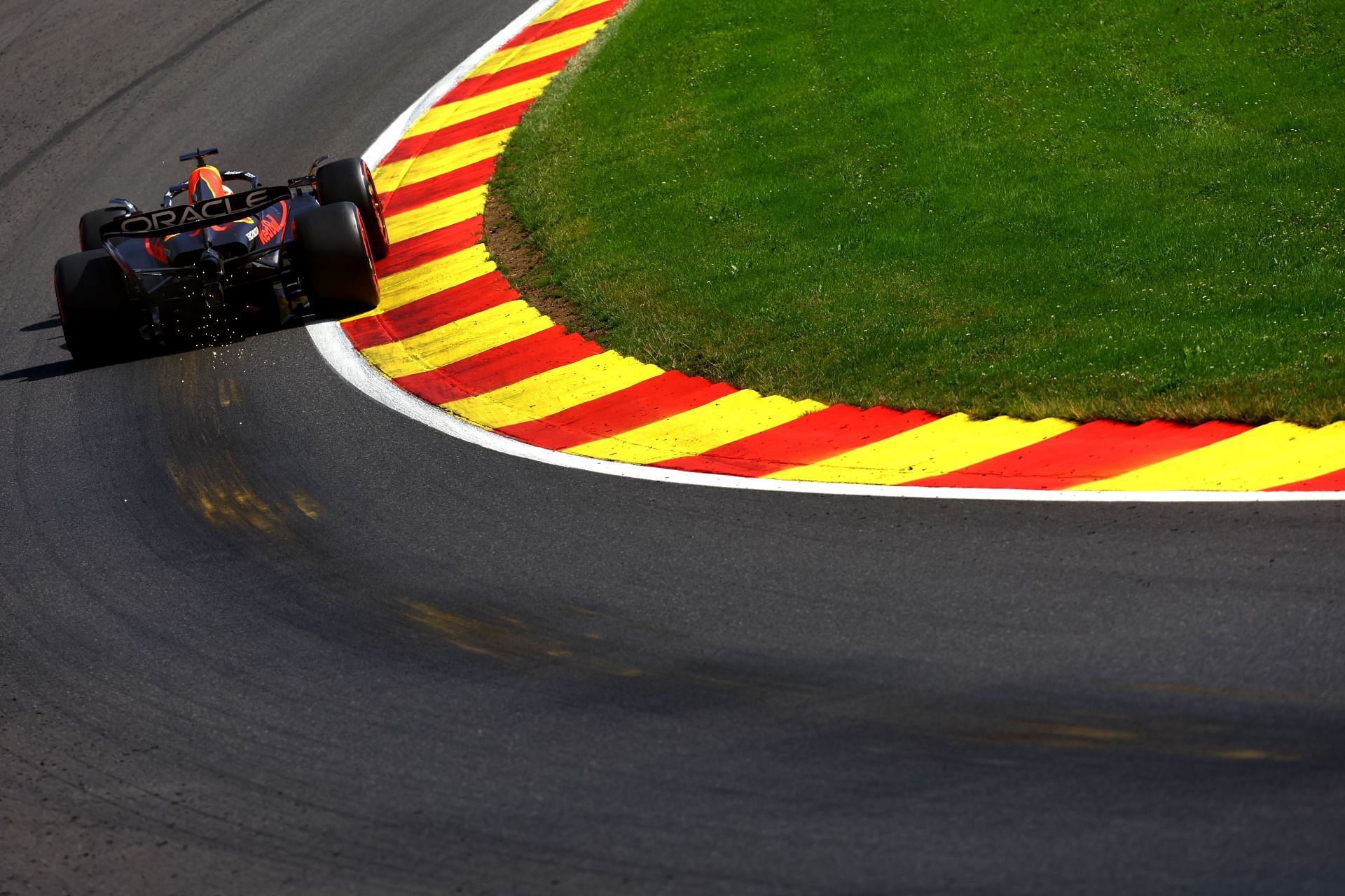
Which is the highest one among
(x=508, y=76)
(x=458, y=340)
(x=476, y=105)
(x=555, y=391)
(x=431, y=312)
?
(x=508, y=76)

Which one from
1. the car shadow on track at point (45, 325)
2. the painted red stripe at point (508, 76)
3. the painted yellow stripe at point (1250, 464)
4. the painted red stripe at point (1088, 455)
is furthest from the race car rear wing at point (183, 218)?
the painted yellow stripe at point (1250, 464)

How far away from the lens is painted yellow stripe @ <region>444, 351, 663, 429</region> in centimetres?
993

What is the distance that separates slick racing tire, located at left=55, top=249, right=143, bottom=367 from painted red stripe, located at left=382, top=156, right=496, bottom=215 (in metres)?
3.69

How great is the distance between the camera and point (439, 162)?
1631cm

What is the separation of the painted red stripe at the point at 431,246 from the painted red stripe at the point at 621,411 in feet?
14.3

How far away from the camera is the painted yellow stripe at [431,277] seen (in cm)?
1298

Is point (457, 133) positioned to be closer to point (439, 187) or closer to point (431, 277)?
point (439, 187)

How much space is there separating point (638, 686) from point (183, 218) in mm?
7604

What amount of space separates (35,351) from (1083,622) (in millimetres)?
9982

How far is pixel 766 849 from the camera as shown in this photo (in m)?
4.80

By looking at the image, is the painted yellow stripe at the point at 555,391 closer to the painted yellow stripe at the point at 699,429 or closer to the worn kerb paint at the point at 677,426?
the worn kerb paint at the point at 677,426

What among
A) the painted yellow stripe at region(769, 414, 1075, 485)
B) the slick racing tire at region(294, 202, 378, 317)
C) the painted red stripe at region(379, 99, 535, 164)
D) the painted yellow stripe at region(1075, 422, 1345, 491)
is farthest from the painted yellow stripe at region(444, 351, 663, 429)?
the painted red stripe at region(379, 99, 535, 164)

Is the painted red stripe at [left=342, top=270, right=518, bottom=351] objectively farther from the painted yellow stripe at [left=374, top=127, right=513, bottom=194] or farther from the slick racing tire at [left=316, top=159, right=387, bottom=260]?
the painted yellow stripe at [left=374, top=127, right=513, bottom=194]

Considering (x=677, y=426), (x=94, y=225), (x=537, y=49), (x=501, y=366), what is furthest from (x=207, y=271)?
(x=537, y=49)
